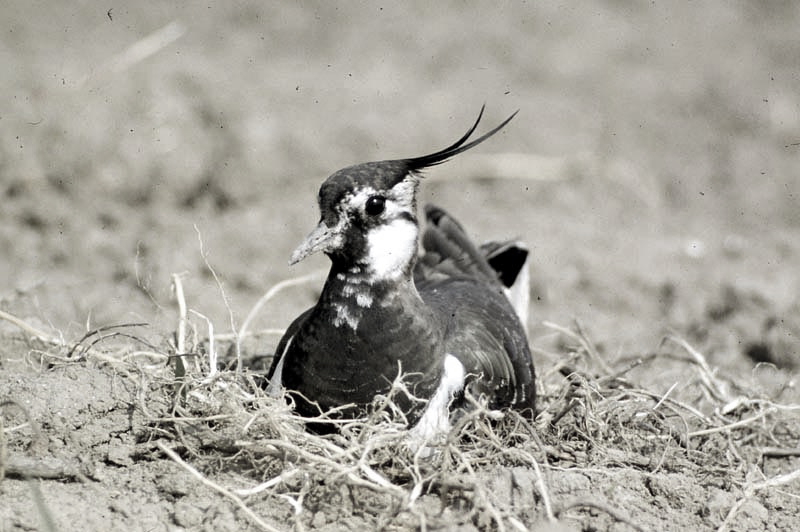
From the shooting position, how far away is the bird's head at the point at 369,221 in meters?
4.03

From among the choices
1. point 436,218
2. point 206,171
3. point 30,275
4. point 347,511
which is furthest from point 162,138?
point 347,511

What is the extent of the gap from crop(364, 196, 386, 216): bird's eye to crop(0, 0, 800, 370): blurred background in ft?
5.59

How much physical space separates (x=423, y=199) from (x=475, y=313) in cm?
339

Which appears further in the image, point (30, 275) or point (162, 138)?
point (162, 138)

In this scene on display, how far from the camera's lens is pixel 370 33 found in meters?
9.66

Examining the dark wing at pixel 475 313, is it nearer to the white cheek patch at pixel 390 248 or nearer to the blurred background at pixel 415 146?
the white cheek patch at pixel 390 248

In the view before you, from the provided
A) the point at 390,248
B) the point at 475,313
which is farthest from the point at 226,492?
the point at 475,313

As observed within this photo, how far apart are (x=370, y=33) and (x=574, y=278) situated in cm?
360

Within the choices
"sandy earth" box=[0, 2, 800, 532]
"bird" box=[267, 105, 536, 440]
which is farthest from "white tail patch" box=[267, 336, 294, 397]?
"sandy earth" box=[0, 2, 800, 532]

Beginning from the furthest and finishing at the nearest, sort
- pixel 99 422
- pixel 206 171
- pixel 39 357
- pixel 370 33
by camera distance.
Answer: pixel 370 33
pixel 206 171
pixel 39 357
pixel 99 422

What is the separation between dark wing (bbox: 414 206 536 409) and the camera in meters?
4.45

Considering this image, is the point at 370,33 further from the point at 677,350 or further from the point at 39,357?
the point at 39,357

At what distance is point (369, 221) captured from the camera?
4059 millimetres

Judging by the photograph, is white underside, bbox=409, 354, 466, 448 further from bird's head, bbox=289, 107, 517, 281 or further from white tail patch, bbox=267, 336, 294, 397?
white tail patch, bbox=267, 336, 294, 397
